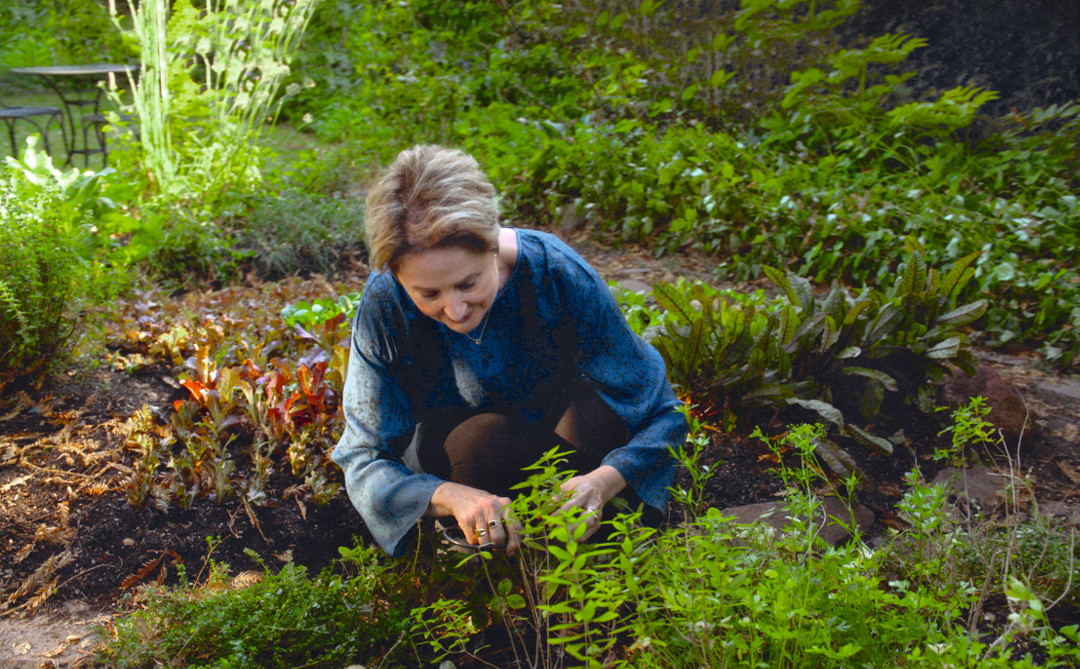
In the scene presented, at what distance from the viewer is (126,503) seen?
2604 millimetres

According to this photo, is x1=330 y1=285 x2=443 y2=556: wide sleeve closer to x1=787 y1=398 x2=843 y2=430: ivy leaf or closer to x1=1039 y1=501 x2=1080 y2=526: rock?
x1=787 y1=398 x2=843 y2=430: ivy leaf

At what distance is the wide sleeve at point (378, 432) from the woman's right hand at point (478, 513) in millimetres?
56

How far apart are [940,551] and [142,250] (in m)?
4.50

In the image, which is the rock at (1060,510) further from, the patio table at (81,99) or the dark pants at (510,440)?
the patio table at (81,99)

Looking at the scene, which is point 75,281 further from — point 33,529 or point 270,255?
point 270,255

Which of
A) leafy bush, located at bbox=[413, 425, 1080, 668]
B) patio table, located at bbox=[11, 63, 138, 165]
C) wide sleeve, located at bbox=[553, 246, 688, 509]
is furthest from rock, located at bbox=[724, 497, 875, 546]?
patio table, located at bbox=[11, 63, 138, 165]

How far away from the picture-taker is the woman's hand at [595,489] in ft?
6.05

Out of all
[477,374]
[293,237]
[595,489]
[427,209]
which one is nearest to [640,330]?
[477,374]

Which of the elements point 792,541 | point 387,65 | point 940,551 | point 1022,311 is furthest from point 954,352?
point 387,65

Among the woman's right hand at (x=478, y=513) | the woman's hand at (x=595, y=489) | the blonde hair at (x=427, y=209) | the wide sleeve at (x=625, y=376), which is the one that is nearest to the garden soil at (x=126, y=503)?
the woman's right hand at (x=478, y=513)

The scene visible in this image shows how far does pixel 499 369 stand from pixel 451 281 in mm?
418

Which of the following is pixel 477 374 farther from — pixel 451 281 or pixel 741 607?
pixel 741 607

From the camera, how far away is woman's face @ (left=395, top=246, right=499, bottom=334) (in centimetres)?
182

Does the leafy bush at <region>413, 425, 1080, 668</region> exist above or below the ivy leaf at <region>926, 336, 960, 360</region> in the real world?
above
